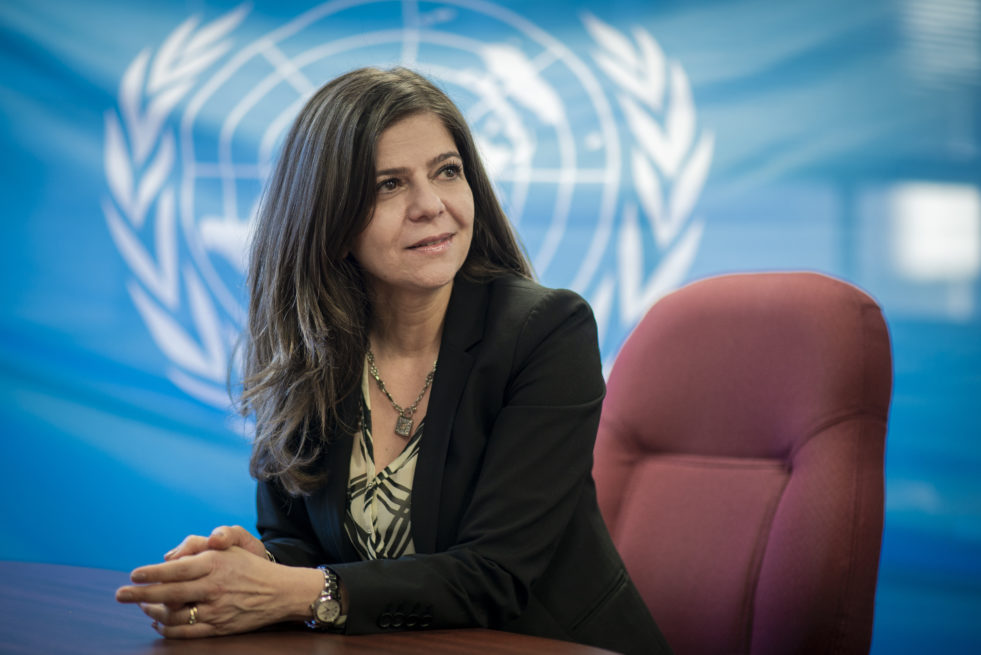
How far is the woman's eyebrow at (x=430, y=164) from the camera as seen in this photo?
151cm

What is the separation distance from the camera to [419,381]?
5.29 feet

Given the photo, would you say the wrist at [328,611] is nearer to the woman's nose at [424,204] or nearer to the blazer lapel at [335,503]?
the blazer lapel at [335,503]

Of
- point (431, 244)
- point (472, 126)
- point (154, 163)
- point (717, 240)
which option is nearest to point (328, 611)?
point (431, 244)

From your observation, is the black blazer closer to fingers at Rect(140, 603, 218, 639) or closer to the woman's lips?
the woman's lips

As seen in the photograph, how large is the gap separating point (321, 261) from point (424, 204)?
0.71ft

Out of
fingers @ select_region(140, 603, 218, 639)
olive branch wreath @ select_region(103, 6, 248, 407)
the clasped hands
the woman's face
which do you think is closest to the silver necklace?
the woman's face

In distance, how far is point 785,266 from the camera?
113 inches

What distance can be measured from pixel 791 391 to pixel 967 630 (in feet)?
5.07

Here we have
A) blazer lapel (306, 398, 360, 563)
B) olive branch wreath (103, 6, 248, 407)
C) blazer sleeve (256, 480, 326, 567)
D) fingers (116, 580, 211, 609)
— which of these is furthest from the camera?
olive branch wreath (103, 6, 248, 407)

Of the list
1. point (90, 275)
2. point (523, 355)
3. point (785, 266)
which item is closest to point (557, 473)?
point (523, 355)

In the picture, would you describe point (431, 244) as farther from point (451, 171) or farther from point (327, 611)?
point (327, 611)

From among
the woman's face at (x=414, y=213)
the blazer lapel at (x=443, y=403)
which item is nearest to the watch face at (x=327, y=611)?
the blazer lapel at (x=443, y=403)

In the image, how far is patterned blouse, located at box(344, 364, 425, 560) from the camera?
57.5 inches

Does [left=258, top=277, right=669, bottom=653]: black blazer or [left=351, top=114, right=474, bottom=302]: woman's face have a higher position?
[left=351, top=114, right=474, bottom=302]: woman's face
